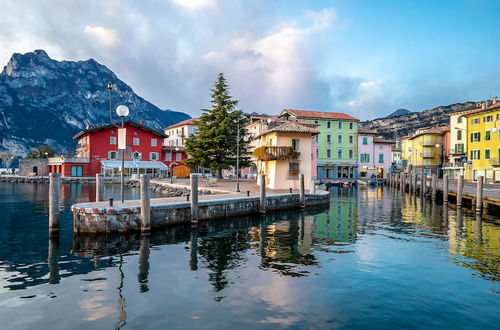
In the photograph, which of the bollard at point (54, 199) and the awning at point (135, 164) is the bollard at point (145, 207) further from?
the awning at point (135, 164)

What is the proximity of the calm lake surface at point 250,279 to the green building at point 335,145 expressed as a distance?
57.7 m

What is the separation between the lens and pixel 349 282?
10.9 m

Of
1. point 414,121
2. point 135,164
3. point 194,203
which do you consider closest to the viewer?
point 194,203

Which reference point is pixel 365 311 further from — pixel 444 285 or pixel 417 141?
pixel 417 141

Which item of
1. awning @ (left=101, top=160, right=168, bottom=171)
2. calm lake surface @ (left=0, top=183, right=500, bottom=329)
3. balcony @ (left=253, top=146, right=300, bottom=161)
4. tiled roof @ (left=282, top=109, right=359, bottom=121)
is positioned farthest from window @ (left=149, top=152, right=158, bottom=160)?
calm lake surface @ (left=0, top=183, right=500, bottom=329)

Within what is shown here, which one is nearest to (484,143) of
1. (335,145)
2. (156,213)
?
(335,145)

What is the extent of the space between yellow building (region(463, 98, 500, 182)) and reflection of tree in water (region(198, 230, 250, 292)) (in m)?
51.4

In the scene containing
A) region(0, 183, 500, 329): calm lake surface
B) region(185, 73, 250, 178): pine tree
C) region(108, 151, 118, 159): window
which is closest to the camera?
region(0, 183, 500, 329): calm lake surface

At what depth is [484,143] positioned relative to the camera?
185ft

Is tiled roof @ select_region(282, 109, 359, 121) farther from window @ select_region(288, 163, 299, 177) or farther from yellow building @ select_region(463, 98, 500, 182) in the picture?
window @ select_region(288, 163, 299, 177)

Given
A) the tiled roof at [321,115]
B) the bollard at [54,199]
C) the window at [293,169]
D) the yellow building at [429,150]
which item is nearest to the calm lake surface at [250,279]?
the bollard at [54,199]

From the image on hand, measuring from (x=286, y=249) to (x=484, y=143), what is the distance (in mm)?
56842

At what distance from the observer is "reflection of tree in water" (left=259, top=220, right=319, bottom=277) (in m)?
12.5

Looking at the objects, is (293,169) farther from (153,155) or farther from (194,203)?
(153,155)
